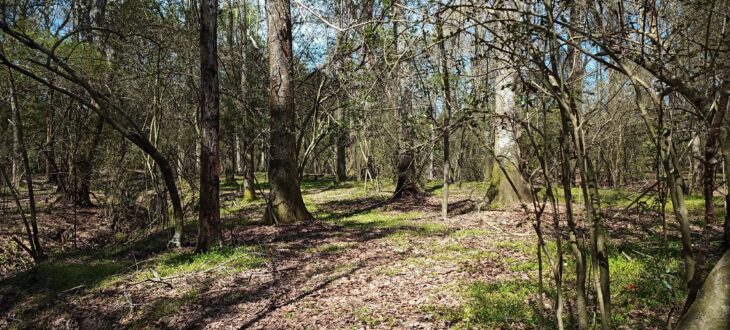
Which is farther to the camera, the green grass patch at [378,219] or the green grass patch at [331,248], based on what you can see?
the green grass patch at [378,219]

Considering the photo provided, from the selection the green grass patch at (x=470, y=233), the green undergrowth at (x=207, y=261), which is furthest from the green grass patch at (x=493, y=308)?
the green undergrowth at (x=207, y=261)

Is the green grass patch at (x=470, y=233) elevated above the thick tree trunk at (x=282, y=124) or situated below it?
below

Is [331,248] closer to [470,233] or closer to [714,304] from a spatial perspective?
[470,233]

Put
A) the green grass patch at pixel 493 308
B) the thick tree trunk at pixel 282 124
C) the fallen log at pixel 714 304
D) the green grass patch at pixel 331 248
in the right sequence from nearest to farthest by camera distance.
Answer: the fallen log at pixel 714 304 < the green grass patch at pixel 493 308 < the green grass patch at pixel 331 248 < the thick tree trunk at pixel 282 124

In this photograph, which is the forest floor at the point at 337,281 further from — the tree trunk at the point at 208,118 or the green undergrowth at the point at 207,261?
the tree trunk at the point at 208,118

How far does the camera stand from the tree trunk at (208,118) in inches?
303

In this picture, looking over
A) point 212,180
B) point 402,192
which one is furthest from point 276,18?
point 402,192

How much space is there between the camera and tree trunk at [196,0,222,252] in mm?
7707

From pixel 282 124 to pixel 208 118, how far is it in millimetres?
3079

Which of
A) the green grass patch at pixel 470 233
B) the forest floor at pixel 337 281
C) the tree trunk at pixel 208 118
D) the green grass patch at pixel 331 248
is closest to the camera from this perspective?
the forest floor at pixel 337 281

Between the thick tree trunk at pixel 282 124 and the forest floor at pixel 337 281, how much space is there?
0.75 meters

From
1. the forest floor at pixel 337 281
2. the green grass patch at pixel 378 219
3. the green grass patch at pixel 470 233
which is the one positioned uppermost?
the green grass patch at pixel 378 219

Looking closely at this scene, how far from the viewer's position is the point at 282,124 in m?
10.7

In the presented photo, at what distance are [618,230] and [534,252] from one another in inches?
82.9
